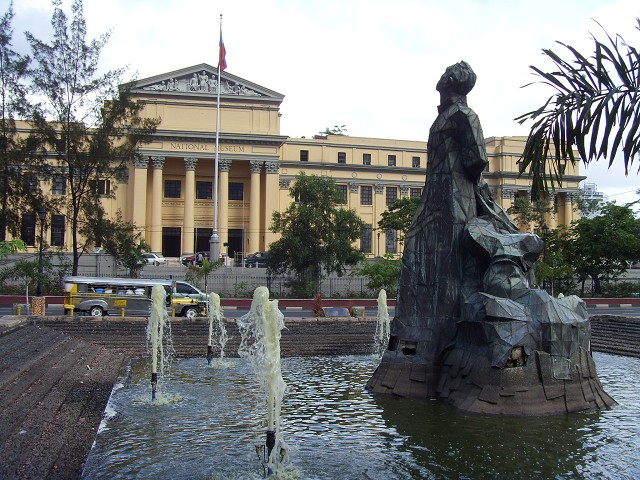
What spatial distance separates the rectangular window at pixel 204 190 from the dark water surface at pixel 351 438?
52.5 metres

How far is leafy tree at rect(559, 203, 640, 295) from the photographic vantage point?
40013mm

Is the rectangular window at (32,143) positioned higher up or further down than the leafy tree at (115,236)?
higher up

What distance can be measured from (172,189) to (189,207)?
447cm

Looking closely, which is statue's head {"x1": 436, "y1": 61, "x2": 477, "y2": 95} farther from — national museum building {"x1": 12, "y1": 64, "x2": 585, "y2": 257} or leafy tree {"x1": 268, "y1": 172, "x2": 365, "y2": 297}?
national museum building {"x1": 12, "y1": 64, "x2": 585, "y2": 257}

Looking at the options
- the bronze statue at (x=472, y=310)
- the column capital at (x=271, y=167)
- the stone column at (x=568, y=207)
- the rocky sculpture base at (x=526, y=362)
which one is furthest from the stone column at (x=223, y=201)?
the rocky sculpture base at (x=526, y=362)

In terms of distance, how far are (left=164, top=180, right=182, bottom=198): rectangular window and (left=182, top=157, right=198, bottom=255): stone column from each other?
132 inches

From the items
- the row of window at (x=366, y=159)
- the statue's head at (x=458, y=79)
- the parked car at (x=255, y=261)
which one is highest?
the row of window at (x=366, y=159)

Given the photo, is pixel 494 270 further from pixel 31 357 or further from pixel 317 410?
pixel 31 357

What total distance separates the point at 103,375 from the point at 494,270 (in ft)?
24.4

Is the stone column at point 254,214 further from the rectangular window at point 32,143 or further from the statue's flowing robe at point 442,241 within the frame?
the statue's flowing robe at point 442,241

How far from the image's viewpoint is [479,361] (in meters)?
9.52

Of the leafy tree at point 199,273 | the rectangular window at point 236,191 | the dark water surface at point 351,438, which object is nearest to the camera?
the dark water surface at point 351,438

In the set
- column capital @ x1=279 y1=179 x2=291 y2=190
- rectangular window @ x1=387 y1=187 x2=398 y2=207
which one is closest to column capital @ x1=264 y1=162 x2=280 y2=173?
column capital @ x1=279 y1=179 x2=291 y2=190

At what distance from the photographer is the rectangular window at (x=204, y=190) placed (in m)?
63.3
